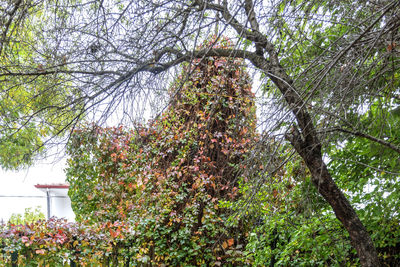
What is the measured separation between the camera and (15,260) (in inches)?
119

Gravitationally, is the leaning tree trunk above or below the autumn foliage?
below

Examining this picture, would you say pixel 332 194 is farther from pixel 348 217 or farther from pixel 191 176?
pixel 191 176

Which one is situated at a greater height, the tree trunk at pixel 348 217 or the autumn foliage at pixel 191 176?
the autumn foliage at pixel 191 176

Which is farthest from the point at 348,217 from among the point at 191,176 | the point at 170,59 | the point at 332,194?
the point at 191,176

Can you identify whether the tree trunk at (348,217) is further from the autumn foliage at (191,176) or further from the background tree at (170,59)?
the autumn foliage at (191,176)

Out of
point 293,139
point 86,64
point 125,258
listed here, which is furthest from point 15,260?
point 293,139

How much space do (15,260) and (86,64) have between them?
1.68m

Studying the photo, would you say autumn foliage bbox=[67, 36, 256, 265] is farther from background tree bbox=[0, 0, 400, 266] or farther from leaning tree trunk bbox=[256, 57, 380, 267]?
leaning tree trunk bbox=[256, 57, 380, 267]

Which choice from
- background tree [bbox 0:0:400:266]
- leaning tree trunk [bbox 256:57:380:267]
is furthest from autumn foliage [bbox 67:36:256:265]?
leaning tree trunk [bbox 256:57:380:267]

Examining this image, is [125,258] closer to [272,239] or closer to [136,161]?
[136,161]

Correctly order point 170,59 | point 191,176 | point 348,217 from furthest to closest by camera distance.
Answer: point 191,176
point 170,59
point 348,217

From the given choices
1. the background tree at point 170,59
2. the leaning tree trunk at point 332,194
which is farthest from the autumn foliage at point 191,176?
the leaning tree trunk at point 332,194

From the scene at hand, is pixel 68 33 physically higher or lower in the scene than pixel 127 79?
higher

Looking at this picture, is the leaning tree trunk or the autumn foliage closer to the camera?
the leaning tree trunk
